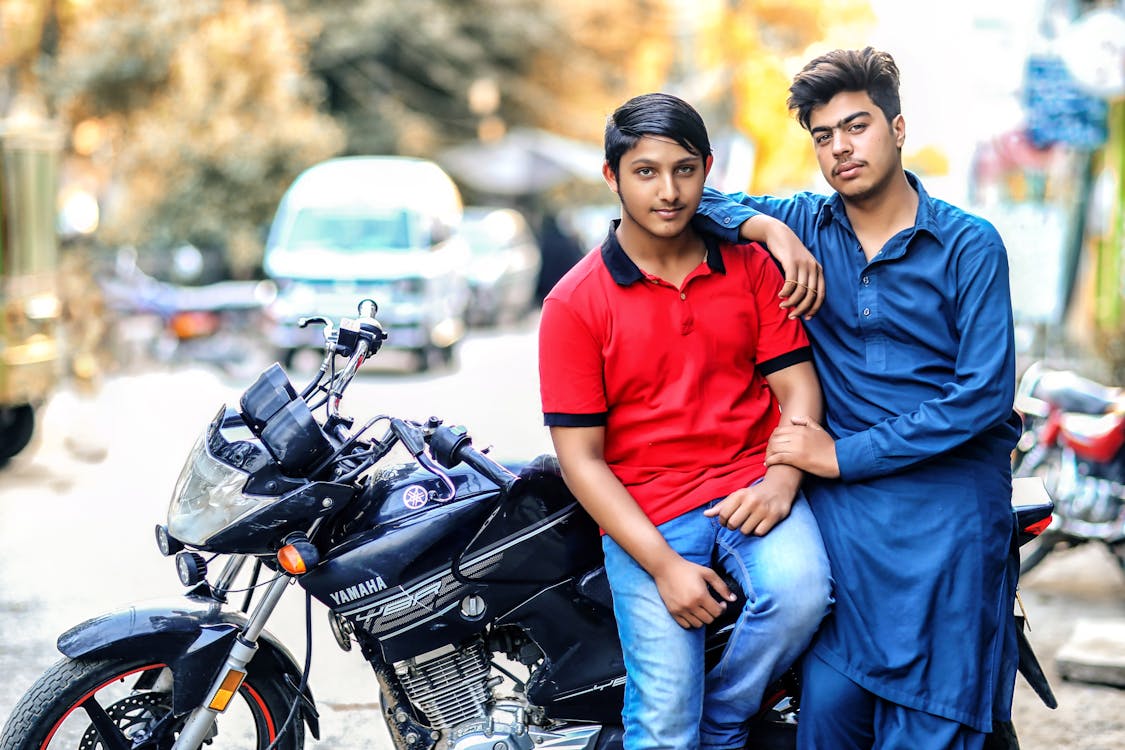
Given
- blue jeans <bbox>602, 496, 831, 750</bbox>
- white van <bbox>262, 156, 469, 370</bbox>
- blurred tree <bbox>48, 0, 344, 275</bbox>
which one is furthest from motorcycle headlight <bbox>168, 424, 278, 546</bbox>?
blurred tree <bbox>48, 0, 344, 275</bbox>

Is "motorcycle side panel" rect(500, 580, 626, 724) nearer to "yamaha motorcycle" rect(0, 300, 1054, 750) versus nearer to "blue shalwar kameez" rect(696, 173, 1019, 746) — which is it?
"yamaha motorcycle" rect(0, 300, 1054, 750)

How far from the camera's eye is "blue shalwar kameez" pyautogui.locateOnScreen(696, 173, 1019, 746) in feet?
9.21

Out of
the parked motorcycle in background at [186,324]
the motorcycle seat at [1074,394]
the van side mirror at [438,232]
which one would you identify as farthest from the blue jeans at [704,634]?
the van side mirror at [438,232]

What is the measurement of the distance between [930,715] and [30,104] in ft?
57.3

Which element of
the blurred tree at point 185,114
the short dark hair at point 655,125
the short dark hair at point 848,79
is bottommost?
the short dark hair at point 655,125

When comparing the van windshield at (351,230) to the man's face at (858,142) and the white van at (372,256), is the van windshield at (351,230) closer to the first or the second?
the white van at (372,256)

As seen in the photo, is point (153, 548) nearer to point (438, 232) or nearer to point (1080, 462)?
point (1080, 462)

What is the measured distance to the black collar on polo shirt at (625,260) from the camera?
9.60ft

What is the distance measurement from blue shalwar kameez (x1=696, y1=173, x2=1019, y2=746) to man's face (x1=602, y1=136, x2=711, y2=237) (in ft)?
1.38

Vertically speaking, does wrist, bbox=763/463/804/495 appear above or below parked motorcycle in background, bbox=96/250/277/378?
above

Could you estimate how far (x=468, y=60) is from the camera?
30.7m

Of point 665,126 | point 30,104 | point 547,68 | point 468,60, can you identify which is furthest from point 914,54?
point 547,68

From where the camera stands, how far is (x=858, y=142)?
2928mm

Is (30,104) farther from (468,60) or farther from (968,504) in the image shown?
(968,504)
